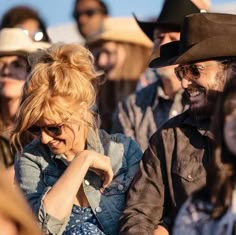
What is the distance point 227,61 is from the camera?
5145 mm

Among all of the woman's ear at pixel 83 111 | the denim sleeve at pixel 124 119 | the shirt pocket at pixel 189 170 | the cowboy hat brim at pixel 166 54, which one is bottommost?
the denim sleeve at pixel 124 119

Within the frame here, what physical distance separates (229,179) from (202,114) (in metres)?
1.27

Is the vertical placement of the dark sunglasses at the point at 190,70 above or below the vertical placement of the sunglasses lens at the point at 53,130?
above

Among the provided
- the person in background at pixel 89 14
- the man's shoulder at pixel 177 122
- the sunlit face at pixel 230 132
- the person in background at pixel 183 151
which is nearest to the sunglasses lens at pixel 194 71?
the person in background at pixel 183 151

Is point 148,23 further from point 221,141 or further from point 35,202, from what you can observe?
point 221,141

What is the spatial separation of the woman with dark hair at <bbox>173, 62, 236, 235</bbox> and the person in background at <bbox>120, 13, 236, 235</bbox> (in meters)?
1.08

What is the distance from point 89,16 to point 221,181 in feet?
19.3

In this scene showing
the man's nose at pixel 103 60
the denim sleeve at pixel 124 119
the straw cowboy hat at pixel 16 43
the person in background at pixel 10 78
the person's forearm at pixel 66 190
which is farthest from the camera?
the man's nose at pixel 103 60

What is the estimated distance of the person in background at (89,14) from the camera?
9453mm

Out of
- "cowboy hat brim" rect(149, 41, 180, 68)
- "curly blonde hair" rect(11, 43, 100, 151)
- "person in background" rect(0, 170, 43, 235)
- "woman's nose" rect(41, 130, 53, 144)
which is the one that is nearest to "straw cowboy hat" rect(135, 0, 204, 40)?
"cowboy hat brim" rect(149, 41, 180, 68)

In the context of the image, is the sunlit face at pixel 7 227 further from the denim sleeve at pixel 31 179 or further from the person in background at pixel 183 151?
the denim sleeve at pixel 31 179

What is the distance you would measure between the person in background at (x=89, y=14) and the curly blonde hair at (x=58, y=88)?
3987 millimetres

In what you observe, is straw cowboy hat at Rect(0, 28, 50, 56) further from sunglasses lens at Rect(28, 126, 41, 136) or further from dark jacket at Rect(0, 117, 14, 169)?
sunglasses lens at Rect(28, 126, 41, 136)

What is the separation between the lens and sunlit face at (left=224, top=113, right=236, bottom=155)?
3.77 m
